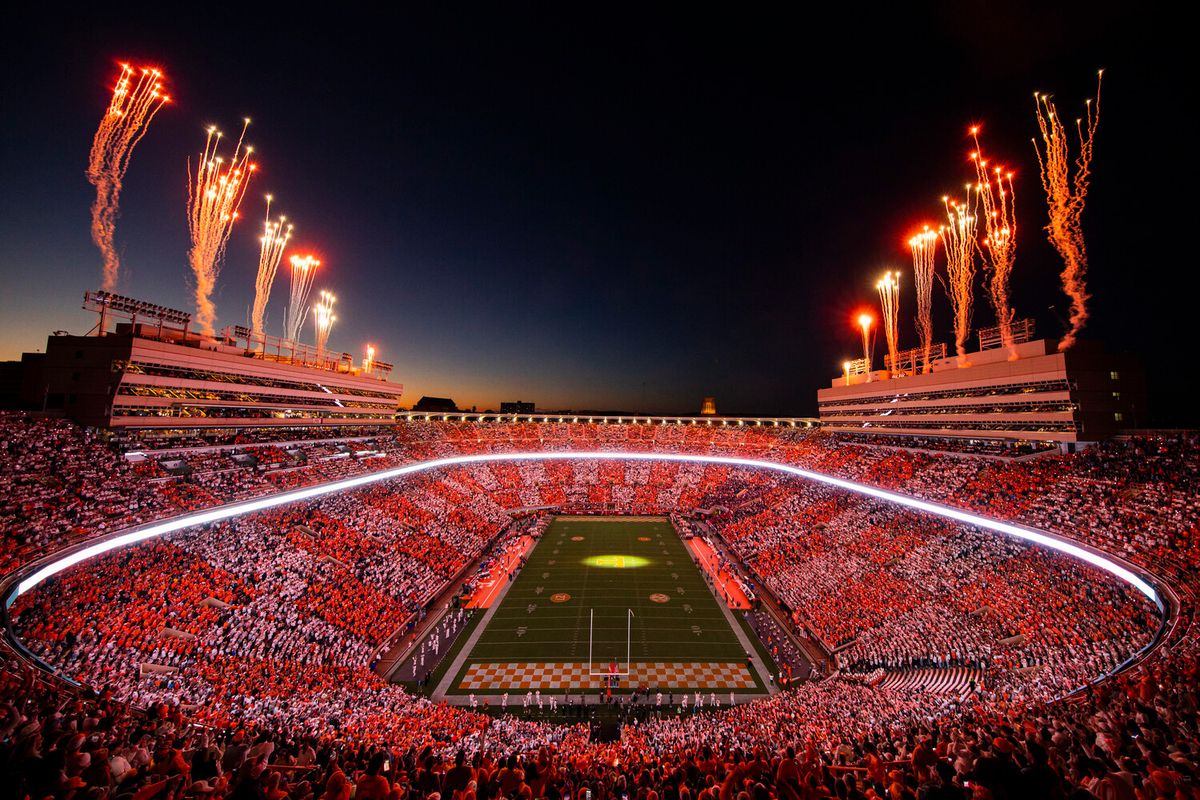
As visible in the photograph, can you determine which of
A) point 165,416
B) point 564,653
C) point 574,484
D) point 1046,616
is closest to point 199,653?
point 564,653

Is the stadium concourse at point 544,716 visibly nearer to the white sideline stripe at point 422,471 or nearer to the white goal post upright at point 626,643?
the white sideline stripe at point 422,471

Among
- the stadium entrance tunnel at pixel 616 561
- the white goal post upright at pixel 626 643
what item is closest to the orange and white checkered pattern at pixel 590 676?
the white goal post upright at pixel 626 643

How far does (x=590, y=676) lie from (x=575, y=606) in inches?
308

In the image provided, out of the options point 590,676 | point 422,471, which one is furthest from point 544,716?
point 422,471

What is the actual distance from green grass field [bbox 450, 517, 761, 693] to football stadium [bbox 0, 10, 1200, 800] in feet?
0.85

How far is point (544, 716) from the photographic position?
19.6 meters

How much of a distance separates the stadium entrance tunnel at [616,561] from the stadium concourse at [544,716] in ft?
27.0

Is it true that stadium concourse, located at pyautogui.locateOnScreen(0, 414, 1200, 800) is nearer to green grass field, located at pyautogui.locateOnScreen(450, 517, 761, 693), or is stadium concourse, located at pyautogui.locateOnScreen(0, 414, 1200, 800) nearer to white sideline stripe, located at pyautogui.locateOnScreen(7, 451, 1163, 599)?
white sideline stripe, located at pyautogui.locateOnScreen(7, 451, 1163, 599)

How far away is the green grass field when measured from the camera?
2475cm

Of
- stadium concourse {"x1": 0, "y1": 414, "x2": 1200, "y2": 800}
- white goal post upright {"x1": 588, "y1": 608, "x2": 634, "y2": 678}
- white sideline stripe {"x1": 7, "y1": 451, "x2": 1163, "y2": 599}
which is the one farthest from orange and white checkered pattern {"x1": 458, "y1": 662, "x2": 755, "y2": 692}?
white sideline stripe {"x1": 7, "y1": 451, "x2": 1163, "y2": 599}

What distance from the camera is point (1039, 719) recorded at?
10422 mm

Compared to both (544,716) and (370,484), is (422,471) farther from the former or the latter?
(544,716)

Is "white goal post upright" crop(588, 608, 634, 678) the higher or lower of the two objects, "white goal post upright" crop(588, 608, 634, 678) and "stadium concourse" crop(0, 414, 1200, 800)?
the lower

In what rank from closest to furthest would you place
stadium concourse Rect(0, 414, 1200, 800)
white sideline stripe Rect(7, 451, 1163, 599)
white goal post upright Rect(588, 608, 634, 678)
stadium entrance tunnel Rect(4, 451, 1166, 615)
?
stadium concourse Rect(0, 414, 1200, 800) → stadium entrance tunnel Rect(4, 451, 1166, 615) → white sideline stripe Rect(7, 451, 1163, 599) → white goal post upright Rect(588, 608, 634, 678)
